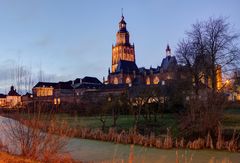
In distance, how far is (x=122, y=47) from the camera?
401ft

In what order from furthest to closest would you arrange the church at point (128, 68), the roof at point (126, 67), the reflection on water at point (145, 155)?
Answer: the roof at point (126, 67)
the church at point (128, 68)
the reflection on water at point (145, 155)

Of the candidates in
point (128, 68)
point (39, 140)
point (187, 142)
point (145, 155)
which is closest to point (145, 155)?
point (145, 155)

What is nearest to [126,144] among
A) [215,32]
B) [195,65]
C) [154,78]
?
[195,65]

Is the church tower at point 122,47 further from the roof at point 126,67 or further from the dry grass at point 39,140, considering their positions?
the dry grass at point 39,140

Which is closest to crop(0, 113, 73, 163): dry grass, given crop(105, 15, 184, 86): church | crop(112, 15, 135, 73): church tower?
crop(105, 15, 184, 86): church

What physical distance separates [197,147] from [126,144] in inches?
126

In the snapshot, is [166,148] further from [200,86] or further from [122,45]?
[122,45]

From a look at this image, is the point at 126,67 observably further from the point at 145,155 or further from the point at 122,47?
the point at 145,155

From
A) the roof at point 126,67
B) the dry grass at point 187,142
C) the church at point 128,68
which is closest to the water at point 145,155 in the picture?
the dry grass at point 187,142

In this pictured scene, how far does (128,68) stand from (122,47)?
68.9 feet

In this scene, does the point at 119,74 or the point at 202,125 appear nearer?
the point at 202,125

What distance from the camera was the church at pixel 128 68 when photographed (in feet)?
309

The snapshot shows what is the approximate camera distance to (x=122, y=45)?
402 ft

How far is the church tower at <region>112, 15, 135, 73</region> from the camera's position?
123 m
